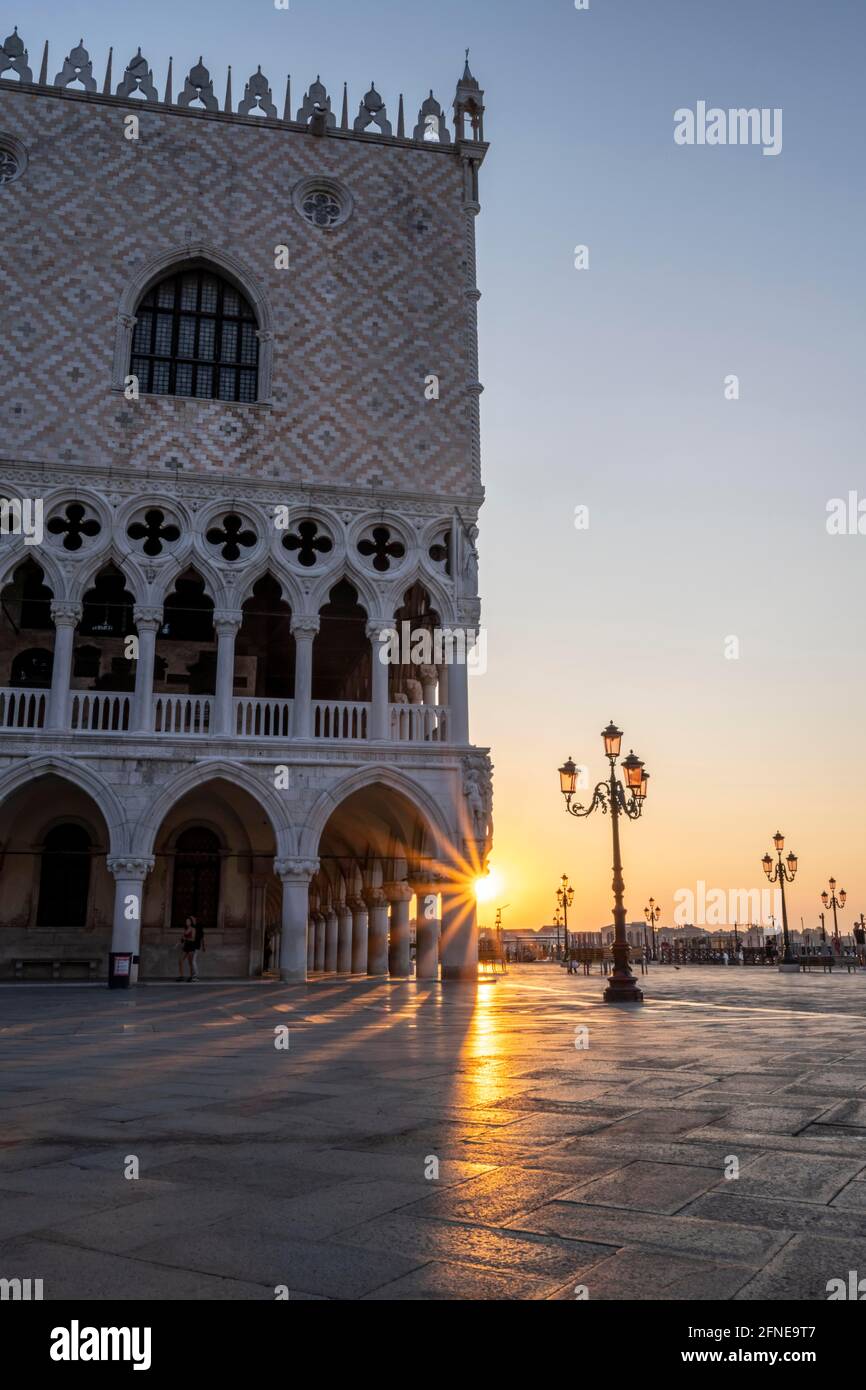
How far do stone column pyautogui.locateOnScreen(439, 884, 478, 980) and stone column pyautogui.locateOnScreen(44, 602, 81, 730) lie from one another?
819 cm

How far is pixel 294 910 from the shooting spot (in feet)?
67.2

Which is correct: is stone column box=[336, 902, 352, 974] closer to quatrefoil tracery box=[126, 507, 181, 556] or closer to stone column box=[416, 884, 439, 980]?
stone column box=[416, 884, 439, 980]

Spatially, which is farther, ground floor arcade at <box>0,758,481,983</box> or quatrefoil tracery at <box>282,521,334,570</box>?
quatrefoil tracery at <box>282,521,334,570</box>

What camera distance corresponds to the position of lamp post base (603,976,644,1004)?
16.5 metres

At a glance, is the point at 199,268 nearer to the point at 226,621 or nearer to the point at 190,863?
the point at 226,621

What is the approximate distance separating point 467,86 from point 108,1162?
88.3 feet

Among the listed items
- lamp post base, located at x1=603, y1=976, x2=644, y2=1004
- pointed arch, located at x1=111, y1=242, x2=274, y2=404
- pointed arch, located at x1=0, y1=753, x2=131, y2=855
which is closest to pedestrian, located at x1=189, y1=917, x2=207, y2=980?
pointed arch, located at x1=0, y1=753, x2=131, y2=855

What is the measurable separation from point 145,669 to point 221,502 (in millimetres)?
3793

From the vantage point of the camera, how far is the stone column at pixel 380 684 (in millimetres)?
21312

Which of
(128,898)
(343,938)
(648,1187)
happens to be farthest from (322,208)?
(648,1187)

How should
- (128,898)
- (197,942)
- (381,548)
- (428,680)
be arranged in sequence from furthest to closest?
(428,680) < (381,548) < (197,942) < (128,898)

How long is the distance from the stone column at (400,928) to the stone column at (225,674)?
22.9 feet
